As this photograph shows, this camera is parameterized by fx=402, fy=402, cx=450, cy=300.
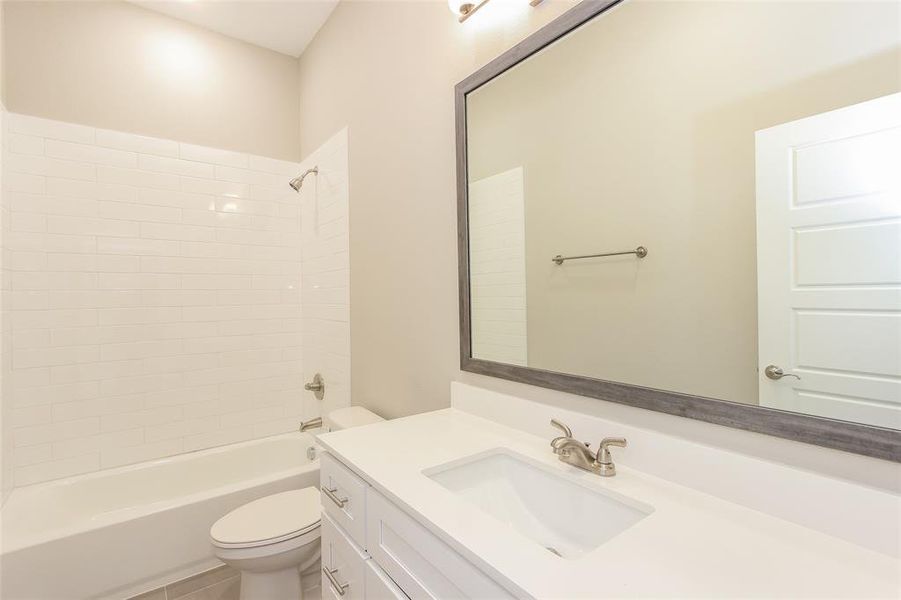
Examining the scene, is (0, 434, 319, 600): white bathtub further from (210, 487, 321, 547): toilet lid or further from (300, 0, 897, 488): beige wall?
(300, 0, 897, 488): beige wall

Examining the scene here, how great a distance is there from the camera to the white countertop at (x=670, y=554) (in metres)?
0.56

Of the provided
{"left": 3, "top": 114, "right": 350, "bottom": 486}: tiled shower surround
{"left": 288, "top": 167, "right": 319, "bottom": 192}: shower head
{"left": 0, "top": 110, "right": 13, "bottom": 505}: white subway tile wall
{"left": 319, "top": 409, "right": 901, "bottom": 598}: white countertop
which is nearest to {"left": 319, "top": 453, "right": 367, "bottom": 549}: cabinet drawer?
{"left": 319, "top": 409, "right": 901, "bottom": 598}: white countertop

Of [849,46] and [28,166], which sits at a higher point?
[28,166]

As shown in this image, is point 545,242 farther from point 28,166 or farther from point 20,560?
point 28,166

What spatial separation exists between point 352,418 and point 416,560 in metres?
1.18

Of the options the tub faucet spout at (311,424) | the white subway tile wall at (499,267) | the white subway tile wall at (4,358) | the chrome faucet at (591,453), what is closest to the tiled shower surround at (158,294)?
the white subway tile wall at (4,358)

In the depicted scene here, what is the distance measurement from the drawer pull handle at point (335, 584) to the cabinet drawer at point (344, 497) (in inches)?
6.1

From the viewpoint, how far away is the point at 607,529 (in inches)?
34.0

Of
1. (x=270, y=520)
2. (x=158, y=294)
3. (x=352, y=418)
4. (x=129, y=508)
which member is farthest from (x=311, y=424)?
(x=158, y=294)

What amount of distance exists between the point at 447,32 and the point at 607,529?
1.66 m

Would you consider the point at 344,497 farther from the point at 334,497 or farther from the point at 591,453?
the point at 591,453

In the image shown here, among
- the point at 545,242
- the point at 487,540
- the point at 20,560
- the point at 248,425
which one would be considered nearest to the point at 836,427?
the point at 487,540

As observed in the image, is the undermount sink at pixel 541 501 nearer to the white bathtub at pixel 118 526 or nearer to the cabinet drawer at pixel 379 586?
the cabinet drawer at pixel 379 586

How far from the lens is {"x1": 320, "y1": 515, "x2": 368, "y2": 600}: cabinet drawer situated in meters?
1.00
